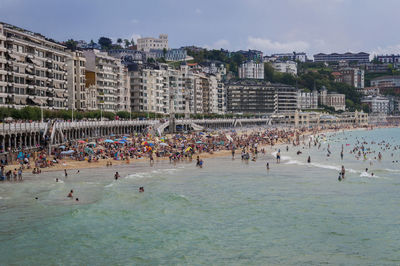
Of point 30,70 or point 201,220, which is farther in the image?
point 30,70

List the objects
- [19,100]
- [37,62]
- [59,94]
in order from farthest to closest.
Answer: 1. [59,94]
2. [37,62]
3. [19,100]

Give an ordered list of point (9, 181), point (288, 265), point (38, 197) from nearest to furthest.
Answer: point (288, 265) → point (38, 197) → point (9, 181)

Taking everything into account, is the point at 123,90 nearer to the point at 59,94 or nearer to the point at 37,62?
the point at 59,94

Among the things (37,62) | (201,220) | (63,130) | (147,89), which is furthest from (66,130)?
(147,89)

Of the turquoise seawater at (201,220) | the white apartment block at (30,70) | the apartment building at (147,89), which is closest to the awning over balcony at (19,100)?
the white apartment block at (30,70)

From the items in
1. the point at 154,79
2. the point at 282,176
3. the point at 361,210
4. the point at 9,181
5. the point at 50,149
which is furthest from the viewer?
the point at 154,79

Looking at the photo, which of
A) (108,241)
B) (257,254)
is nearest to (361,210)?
(257,254)

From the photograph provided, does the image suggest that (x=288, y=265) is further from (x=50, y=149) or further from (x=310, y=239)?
(x=50, y=149)
